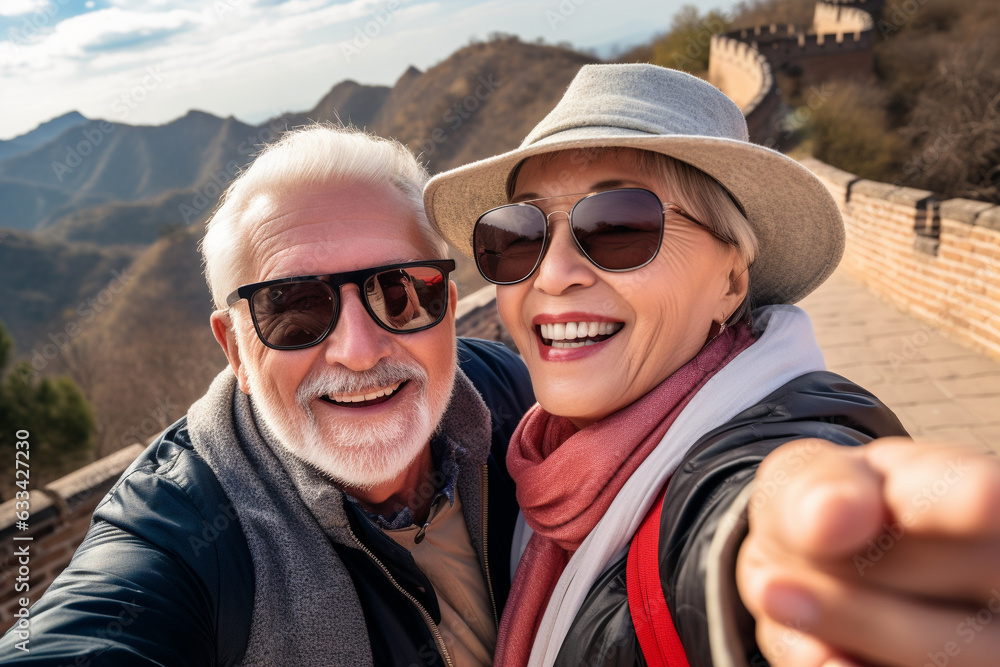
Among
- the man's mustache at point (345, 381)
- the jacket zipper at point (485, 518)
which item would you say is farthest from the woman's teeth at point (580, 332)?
the jacket zipper at point (485, 518)

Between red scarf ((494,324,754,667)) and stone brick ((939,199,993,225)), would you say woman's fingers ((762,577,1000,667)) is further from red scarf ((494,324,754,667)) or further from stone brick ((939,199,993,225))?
stone brick ((939,199,993,225))

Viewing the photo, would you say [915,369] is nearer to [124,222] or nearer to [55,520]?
[55,520]

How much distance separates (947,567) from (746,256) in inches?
41.1

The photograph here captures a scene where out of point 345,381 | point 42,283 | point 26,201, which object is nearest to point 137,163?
point 26,201

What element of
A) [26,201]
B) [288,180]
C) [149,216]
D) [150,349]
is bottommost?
[150,349]

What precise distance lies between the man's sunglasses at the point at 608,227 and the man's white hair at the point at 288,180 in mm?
488

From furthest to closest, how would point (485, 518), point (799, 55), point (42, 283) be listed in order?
point (42, 283), point (799, 55), point (485, 518)

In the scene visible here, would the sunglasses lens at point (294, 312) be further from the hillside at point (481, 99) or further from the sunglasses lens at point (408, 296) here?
the hillside at point (481, 99)

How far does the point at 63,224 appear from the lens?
44656mm

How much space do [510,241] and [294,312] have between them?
0.63 m

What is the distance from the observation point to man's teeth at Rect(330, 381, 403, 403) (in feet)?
5.38

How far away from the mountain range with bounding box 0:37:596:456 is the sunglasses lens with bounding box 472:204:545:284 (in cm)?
1626

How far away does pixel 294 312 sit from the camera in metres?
1.59

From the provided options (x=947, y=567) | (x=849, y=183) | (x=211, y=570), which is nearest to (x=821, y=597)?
(x=947, y=567)
